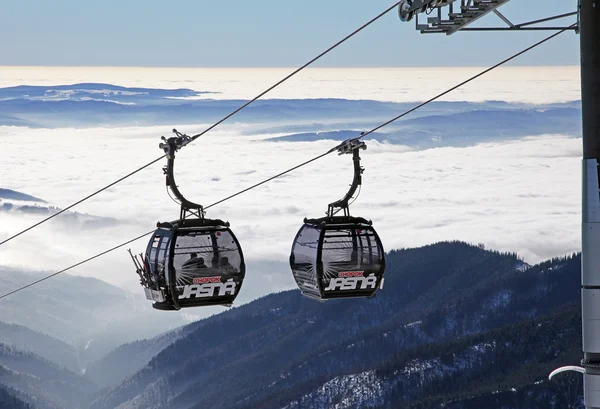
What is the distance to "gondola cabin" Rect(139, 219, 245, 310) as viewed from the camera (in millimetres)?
29484

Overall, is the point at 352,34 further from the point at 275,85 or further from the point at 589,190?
the point at 589,190

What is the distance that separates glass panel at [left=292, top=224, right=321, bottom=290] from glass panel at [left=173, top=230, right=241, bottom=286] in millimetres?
1667

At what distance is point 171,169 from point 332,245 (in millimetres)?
5560

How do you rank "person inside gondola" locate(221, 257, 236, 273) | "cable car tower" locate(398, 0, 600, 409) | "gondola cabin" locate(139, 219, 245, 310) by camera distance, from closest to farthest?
"cable car tower" locate(398, 0, 600, 409)
"gondola cabin" locate(139, 219, 245, 310)
"person inside gondola" locate(221, 257, 236, 273)

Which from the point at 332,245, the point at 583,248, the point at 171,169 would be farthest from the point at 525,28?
the point at 171,169

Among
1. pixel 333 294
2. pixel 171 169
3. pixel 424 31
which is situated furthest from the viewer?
pixel 171 169

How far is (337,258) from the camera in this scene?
29844 mm

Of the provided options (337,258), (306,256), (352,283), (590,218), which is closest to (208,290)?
(306,256)

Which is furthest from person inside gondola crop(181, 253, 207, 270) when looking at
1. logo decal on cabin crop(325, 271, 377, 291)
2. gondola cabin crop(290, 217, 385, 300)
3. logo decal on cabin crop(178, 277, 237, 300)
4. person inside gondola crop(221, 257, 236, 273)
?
logo decal on cabin crop(325, 271, 377, 291)

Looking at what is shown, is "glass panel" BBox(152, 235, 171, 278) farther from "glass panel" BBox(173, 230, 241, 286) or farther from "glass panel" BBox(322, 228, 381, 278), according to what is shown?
"glass panel" BBox(322, 228, 381, 278)

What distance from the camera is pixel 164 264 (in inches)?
1166

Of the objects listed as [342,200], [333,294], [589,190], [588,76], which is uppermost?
[588,76]

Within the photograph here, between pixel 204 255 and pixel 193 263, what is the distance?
0.38 m

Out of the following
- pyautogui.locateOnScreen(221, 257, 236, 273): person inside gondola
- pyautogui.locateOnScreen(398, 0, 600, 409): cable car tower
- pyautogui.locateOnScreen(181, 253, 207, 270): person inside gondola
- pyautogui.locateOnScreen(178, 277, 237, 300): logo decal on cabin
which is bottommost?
pyautogui.locateOnScreen(178, 277, 237, 300): logo decal on cabin
